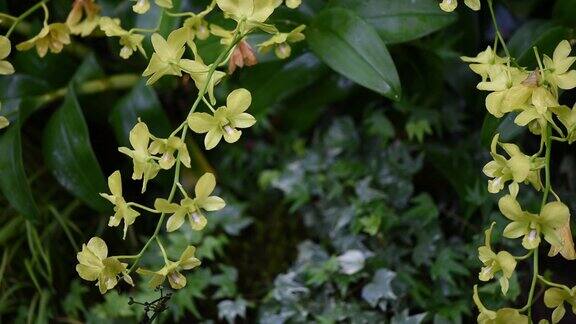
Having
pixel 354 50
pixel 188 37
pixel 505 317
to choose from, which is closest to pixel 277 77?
pixel 354 50

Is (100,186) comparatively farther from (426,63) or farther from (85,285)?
(426,63)

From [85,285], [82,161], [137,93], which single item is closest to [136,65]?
[137,93]

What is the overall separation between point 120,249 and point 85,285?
0.09 metres

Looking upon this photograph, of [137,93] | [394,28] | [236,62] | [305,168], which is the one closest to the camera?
[236,62]

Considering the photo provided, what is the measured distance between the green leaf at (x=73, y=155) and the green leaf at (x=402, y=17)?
0.43 meters

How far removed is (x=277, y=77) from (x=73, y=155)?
321 mm

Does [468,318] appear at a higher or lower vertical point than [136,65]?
lower

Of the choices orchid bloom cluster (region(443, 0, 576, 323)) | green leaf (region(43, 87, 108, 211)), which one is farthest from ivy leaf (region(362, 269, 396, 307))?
green leaf (region(43, 87, 108, 211))

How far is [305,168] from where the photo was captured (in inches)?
49.3

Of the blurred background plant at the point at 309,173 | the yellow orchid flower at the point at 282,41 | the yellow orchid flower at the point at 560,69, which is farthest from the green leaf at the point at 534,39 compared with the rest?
the yellow orchid flower at the point at 282,41

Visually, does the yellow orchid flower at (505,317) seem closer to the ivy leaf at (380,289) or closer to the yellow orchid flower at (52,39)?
the ivy leaf at (380,289)

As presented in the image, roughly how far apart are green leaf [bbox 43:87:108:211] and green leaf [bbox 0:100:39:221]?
69 mm

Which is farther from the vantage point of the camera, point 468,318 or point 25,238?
point 25,238

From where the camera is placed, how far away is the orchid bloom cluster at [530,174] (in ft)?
2.29
